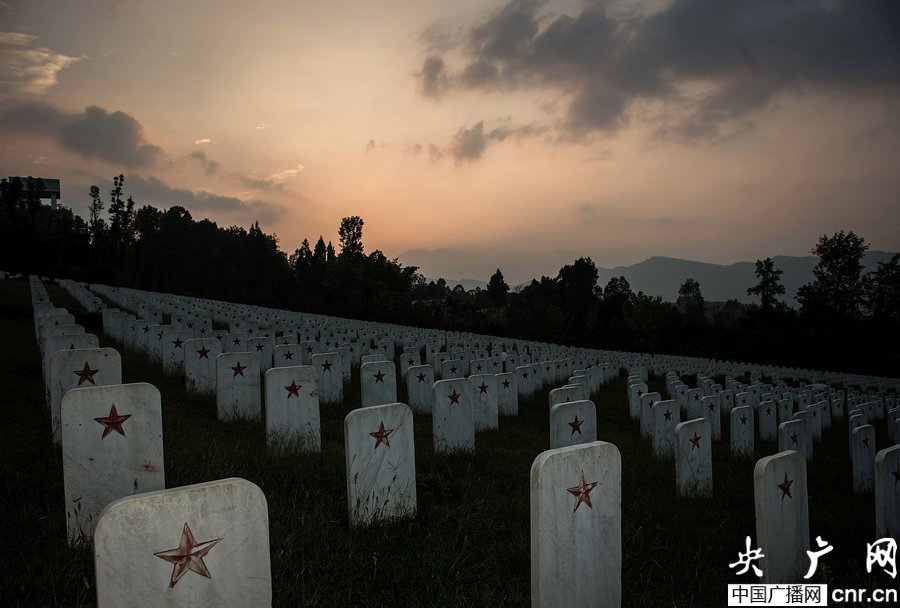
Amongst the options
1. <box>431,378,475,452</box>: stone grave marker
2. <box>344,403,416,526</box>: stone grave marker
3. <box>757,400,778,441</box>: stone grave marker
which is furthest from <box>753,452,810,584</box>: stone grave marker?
<box>757,400,778,441</box>: stone grave marker

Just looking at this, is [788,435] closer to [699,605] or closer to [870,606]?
[870,606]

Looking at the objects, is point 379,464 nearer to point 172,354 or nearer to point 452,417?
point 452,417

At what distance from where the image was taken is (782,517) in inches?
161

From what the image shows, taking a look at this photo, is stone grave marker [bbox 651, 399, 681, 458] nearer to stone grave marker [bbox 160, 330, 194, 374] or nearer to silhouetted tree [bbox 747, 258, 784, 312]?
stone grave marker [bbox 160, 330, 194, 374]

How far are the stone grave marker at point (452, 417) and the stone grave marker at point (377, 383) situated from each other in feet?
4.71

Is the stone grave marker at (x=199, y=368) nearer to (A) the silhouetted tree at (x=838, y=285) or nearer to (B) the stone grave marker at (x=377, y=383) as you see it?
(B) the stone grave marker at (x=377, y=383)

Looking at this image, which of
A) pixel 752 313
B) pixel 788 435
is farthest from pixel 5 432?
pixel 752 313

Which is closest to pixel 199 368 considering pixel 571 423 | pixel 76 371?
pixel 76 371

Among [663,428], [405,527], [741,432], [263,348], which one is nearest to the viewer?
[405,527]

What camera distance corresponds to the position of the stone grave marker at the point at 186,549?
7.94 feet

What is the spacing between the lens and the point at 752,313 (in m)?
70.6

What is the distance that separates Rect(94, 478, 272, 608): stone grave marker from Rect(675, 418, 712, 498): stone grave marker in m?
5.21

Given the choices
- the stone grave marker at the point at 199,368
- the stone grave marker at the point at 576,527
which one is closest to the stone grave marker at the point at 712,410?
the stone grave marker at the point at 576,527

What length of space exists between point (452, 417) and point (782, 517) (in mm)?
3679
